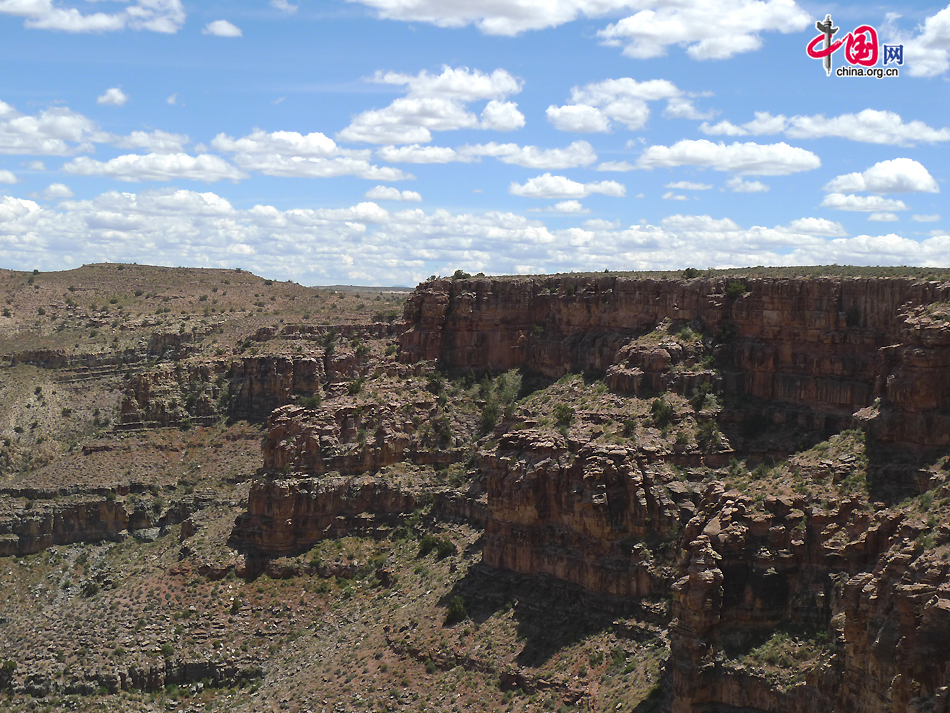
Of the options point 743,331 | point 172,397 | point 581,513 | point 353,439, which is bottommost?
point 581,513

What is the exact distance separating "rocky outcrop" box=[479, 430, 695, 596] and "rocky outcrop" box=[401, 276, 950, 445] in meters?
8.91

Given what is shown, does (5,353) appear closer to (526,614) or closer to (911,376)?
(526,614)

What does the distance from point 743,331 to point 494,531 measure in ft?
70.7

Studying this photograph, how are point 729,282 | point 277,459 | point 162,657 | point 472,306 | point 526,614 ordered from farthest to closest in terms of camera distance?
point 472,306 < point 277,459 < point 162,657 < point 729,282 < point 526,614

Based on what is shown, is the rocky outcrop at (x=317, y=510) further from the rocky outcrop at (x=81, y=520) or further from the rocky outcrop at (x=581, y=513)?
the rocky outcrop at (x=81, y=520)

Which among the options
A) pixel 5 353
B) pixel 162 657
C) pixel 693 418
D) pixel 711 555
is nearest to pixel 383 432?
pixel 162 657

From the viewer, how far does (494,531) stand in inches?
3730

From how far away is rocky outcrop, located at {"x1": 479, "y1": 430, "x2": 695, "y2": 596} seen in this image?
83.7 m

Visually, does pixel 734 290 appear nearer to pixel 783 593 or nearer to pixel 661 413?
pixel 661 413

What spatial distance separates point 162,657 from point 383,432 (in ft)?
81.0

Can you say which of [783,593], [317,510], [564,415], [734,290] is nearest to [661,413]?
[564,415]

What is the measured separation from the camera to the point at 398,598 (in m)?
99.8

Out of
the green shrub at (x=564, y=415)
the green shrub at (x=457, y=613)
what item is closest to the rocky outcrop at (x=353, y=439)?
the green shrub at (x=564, y=415)

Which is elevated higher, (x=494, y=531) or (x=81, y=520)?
(x=494, y=531)
